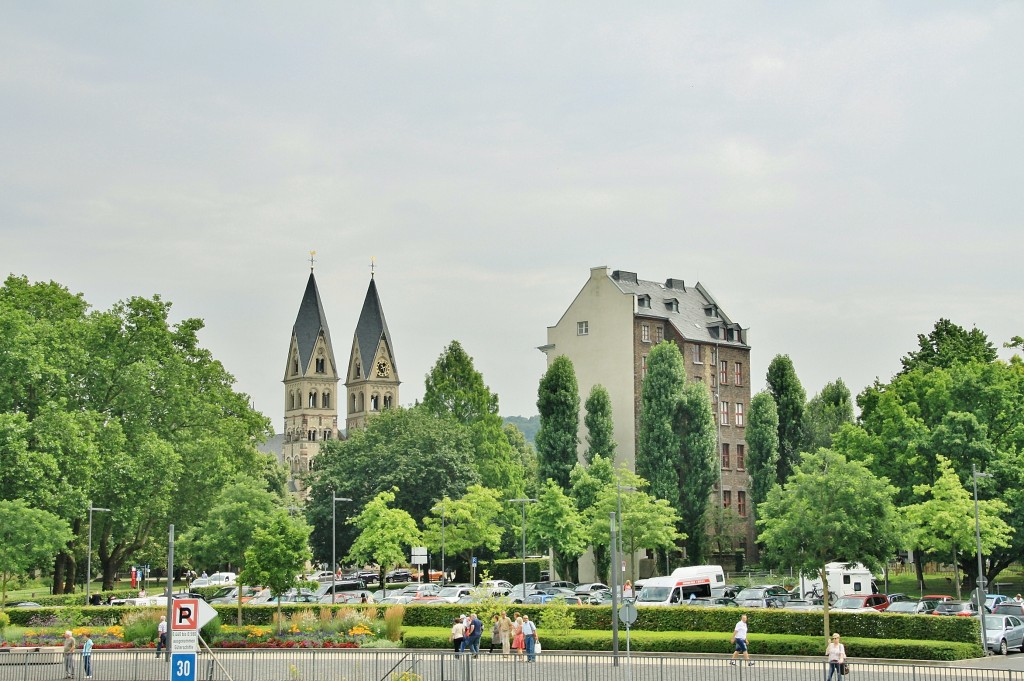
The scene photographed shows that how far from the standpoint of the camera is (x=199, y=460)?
67.9 meters

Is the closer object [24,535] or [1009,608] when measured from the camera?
[1009,608]

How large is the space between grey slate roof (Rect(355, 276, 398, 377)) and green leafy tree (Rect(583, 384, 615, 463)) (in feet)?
339

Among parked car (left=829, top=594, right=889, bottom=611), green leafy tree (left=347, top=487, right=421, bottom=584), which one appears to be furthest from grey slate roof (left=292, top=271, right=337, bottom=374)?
parked car (left=829, top=594, right=889, bottom=611)

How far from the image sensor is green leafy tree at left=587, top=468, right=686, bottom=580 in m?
72.8

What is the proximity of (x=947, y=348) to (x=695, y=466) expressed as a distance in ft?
60.0

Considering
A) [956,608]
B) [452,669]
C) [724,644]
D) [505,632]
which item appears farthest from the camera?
[956,608]

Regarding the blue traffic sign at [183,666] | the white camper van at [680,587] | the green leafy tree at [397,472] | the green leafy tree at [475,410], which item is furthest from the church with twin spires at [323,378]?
the blue traffic sign at [183,666]

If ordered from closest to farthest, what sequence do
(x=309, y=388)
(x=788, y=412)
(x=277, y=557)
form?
(x=277, y=557)
(x=788, y=412)
(x=309, y=388)

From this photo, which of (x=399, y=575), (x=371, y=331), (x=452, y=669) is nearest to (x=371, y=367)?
(x=371, y=331)

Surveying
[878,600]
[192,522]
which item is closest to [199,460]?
[192,522]

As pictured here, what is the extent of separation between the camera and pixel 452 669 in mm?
34656

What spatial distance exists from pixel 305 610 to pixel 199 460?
19299 millimetres

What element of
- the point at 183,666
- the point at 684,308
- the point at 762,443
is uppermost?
the point at 684,308

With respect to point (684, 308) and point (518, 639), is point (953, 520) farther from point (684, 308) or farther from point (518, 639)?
point (684, 308)
